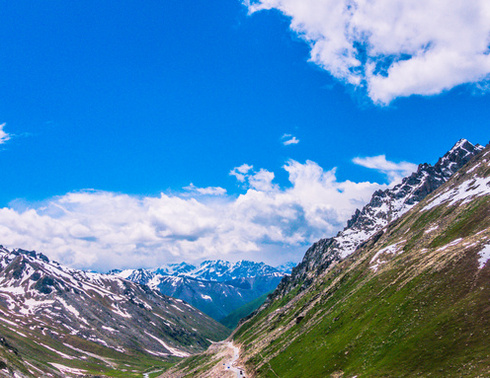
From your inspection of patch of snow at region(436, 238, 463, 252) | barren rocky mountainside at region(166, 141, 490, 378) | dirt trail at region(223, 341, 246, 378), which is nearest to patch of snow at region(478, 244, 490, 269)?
barren rocky mountainside at region(166, 141, 490, 378)

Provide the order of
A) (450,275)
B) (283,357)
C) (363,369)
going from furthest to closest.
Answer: (283,357), (450,275), (363,369)

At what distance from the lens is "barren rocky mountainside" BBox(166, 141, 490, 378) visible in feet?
199

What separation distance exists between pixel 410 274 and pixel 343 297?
39.6m

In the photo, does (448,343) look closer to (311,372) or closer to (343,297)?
(311,372)

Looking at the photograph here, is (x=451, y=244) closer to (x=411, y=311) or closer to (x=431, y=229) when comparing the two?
(x=431, y=229)

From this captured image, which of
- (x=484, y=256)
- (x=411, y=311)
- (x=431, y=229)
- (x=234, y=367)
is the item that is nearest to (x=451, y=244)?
(x=484, y=256)

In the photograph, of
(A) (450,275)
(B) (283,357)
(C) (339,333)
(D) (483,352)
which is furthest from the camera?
(B) (283,357)

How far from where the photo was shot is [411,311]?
79.9 metres

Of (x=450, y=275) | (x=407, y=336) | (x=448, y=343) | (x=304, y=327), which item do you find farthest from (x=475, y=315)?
(x=304, y=327)

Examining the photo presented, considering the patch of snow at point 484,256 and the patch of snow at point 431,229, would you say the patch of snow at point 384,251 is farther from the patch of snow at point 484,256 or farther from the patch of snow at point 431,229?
the patch of snow at point 484,256

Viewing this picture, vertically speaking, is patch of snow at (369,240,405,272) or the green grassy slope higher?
patch of snow at (369,240,405,272)

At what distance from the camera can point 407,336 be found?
70625mm

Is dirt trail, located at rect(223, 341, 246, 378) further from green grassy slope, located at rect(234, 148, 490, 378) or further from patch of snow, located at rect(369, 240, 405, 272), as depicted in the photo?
patch of snow, located at rect(369, 240, 405, 272)

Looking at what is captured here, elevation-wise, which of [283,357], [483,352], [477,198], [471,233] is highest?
[477,198]
